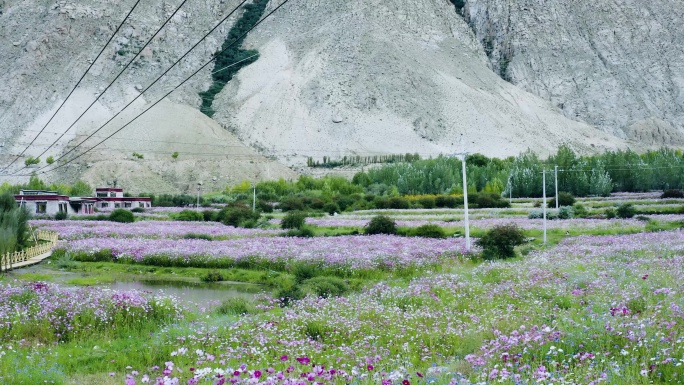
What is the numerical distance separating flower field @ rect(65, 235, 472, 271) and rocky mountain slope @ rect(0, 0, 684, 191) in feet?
200

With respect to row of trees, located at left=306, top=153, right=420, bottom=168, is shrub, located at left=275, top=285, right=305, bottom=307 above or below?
below

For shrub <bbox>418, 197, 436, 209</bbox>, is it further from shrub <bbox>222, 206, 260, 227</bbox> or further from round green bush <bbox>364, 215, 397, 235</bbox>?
round green bush <bbox>364, 215, 397, 235</bbox>

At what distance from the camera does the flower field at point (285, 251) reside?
23797 millimetres

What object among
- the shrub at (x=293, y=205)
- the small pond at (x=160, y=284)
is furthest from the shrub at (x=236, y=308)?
the shrub at (x=293, y=205)

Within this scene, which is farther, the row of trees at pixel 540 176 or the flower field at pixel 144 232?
the row of trees at pixel 540 176

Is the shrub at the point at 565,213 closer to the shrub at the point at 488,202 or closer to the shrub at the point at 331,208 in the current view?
the shrub at the point at 488,202

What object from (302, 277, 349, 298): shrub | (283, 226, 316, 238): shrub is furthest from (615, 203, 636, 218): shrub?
(302, 277, 349, 298): shrub

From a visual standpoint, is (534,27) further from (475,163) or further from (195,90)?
(195,90)

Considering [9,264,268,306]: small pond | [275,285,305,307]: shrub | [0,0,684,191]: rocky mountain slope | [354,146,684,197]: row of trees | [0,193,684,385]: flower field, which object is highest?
Answer: [0,0,684,191]: rocky mountain slope

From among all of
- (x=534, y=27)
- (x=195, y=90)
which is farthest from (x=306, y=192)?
(x=534, y=27)

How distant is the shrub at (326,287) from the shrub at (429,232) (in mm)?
15490

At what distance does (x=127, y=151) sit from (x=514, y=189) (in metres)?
59.3

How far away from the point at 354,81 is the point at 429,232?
88.8m

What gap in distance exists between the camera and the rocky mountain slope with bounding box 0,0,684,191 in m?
105
